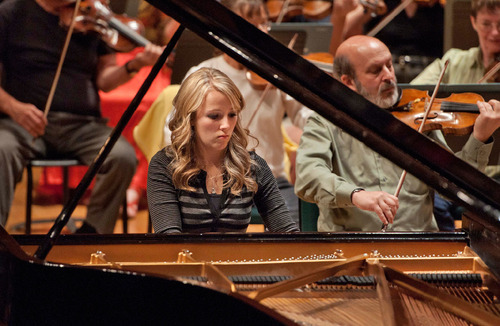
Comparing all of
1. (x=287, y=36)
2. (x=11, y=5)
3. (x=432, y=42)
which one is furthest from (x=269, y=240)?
(x=432, y=42)

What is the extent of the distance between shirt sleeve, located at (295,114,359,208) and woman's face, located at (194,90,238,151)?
0.38 metres

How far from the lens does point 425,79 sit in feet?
9.00

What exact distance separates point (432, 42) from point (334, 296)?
387 centimetres

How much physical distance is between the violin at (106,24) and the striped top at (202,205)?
148 centimetres

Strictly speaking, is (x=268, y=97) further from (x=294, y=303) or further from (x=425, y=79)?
(x=294, y=303)

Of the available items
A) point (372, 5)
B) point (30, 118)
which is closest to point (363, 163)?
point (30, 118)

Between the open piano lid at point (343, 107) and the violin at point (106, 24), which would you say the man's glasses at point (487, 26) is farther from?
the open piano lid at point (343, 107)

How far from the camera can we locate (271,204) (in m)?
1.94

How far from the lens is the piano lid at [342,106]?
1171 mm

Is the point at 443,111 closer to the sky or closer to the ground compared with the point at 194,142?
closer to the sky

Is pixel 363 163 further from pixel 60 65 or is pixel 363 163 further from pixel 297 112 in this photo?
pixel 60 65

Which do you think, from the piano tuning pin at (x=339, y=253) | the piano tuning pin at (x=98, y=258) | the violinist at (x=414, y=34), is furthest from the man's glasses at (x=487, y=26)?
the piano tuning pin at (x=98, y=258)

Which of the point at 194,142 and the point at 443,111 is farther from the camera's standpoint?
the point at 443,111

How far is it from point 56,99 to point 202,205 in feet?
4.99
